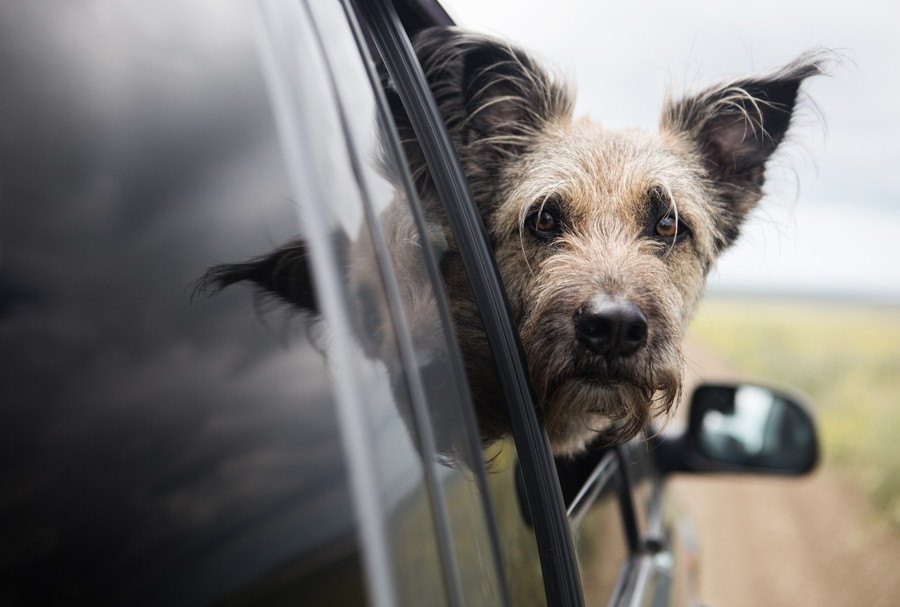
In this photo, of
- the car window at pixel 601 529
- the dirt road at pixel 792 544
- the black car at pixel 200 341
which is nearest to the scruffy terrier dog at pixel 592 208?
the car window at pixel 601 529

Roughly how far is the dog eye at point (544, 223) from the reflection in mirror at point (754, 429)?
1.33 metres

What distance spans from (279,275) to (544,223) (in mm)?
1581

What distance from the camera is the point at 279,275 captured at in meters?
1.03

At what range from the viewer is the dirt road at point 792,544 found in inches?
320

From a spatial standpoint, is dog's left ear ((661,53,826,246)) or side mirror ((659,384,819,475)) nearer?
dog's left ear ((661,53,826,246))

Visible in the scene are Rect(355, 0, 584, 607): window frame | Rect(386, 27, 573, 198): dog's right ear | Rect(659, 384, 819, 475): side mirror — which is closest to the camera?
Rect(355, 0, 584, 607): window frame

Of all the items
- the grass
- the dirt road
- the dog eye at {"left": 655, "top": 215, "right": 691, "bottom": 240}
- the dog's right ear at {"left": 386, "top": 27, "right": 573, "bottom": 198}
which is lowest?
the grass

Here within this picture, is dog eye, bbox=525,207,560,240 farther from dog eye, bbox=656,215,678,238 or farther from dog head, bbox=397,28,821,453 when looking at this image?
dog eye, bbox=656,215,678,238

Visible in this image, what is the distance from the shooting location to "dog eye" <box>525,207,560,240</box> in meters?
2.46

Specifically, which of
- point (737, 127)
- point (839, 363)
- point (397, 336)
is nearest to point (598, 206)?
point (737, 127)

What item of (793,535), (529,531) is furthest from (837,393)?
(529,531)

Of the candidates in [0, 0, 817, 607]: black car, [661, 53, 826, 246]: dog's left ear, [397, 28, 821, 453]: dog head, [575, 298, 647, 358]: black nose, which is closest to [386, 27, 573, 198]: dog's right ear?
[397, 28, 821, 453]: dog head

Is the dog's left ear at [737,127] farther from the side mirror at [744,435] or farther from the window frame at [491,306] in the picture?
the window frame at [491,306]

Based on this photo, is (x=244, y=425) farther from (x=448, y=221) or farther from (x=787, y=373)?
(x=787, y=373)
